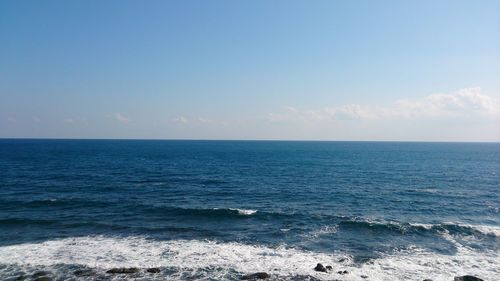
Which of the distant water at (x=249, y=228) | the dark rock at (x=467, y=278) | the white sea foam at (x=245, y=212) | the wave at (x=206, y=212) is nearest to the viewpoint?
the dark rock at (x=467, y=278)

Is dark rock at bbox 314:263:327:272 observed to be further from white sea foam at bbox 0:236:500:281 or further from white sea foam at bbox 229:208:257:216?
white sea foam at bbox 229:208:257:216

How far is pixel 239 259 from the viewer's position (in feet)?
111

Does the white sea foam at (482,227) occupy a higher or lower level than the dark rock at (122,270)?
higher

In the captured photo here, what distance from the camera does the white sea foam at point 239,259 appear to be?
31.0 metres

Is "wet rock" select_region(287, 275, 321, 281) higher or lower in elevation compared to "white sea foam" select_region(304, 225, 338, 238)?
lower

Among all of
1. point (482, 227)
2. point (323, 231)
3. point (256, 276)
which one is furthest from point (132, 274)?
point (482, 227)

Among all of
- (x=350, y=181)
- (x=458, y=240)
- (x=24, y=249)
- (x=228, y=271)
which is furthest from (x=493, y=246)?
(x=24, y=249)

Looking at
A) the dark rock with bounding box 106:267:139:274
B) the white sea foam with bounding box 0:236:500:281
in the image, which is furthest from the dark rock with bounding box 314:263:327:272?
the dark rock with bounding box 106:267:139:274

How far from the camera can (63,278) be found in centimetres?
2902

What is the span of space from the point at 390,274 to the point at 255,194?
3839 centimetres

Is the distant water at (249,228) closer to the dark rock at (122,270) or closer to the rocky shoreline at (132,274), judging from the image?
the rocky shoreline at (132,274)

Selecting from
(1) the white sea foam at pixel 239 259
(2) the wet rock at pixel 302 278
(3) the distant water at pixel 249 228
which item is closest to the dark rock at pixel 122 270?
(3) the distant water at pixel 249 228

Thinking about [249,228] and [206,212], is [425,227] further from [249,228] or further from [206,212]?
[206,212]

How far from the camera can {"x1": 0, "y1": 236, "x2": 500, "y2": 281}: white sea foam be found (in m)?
31.0
